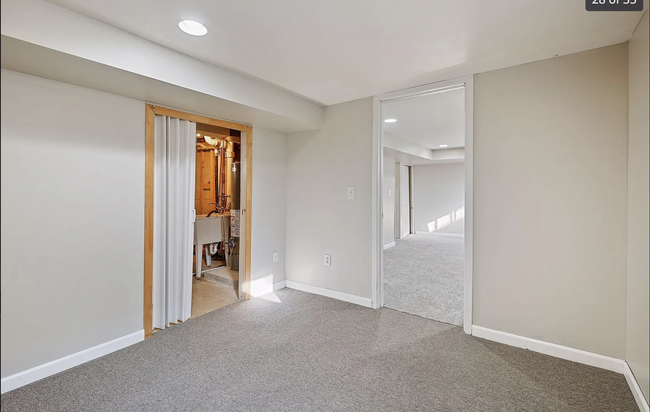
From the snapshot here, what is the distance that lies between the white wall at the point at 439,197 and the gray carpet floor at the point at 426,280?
1690mm

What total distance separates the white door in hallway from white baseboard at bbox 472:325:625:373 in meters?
5.43

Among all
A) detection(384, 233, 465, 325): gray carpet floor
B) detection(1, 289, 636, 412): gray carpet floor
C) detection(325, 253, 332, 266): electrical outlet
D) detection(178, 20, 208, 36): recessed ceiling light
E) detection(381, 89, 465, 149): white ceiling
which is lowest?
detection(1, 289, 636, 412): gray carpet floor

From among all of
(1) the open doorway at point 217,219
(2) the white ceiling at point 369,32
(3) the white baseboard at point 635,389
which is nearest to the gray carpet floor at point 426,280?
(3) the white baseboard at point 635,389

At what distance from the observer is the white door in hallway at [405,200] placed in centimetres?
789

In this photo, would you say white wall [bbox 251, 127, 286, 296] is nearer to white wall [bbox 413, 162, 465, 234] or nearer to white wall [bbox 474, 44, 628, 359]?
white wall [bbox 474, 44, 628, 359]

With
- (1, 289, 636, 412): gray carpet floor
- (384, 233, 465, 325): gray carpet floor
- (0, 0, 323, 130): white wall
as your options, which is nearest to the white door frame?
(384, 233, 465, 325): gray carpet floor

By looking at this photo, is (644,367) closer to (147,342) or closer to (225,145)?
(147,342)

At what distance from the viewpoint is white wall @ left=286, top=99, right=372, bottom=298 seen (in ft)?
10.2

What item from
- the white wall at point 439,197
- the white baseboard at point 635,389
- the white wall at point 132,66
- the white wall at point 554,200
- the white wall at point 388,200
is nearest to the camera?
the white wall at point 132,66

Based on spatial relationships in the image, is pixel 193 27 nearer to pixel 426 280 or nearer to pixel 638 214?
pixel 638 214

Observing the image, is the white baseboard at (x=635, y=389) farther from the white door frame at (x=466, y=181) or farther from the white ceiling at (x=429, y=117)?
the white ceiling at (x=429, y=117)

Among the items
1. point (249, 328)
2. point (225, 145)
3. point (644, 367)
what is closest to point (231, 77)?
point (249, 328)

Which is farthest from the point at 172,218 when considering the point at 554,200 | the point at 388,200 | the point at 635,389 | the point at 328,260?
the point at 388,200

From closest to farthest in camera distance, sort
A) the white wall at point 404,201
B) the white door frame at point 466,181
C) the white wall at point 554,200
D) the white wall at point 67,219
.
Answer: the white wall at point 67,219 < the white wall at point 554,200 < the white door frame at point 466,181 < the white wall at point 404,201
